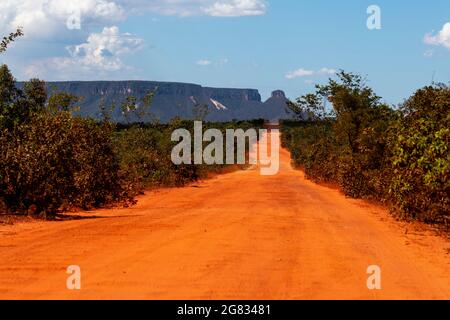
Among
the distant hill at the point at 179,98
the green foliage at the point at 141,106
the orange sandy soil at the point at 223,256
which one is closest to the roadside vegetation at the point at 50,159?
the orange sandy soil at the point at 223,256

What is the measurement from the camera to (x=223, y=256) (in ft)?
33.7

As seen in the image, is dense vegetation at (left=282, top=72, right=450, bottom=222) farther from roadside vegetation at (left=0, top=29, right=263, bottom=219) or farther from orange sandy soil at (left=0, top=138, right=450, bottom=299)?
roadside vegetation at (left=0, top=29, right=263, bottom=219)

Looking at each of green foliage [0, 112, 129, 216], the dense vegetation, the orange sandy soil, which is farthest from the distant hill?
the orange sandy soil

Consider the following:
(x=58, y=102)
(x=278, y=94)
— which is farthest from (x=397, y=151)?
(x=278, y=94)

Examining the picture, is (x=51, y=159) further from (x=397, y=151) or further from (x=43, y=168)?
(x=397, y=151)

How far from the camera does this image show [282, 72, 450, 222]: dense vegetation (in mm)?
15152

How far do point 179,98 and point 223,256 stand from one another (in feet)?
441

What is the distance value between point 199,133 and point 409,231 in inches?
964

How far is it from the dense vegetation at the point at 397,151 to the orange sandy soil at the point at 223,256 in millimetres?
792

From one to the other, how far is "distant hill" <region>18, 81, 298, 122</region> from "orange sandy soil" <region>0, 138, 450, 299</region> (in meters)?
84.0

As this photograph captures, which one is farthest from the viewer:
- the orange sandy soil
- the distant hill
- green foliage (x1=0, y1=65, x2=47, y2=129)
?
the distant hill

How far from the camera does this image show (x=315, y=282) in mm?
8562

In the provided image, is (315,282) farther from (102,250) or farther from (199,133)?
(199,133)

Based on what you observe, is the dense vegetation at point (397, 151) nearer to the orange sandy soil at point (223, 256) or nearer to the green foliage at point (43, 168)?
the orange sandy soil at point (223, 256)
